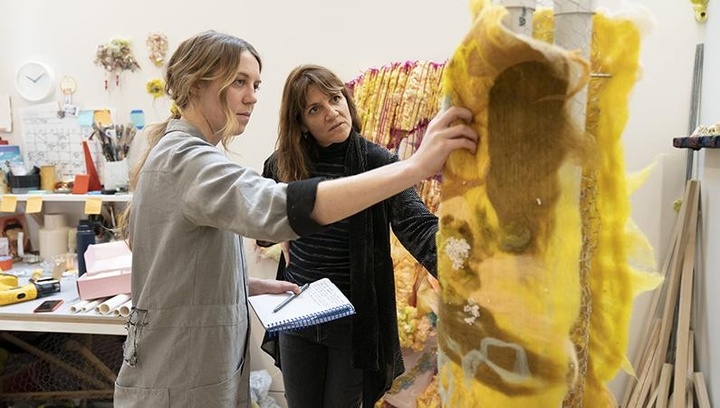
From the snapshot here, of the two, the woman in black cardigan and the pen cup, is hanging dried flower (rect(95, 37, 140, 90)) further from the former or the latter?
the woman in black cardigan

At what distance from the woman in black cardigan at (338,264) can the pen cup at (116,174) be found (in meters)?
1.17

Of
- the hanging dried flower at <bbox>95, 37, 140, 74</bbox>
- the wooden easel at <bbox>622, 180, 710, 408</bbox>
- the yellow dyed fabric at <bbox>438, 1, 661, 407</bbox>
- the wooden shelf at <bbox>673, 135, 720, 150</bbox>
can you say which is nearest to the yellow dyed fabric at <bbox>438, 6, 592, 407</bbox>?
the yellow dyed fabric at <bbox>438, 1, 661, 407</bbox>

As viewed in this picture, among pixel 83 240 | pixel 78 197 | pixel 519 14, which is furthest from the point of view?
pixel 78 197

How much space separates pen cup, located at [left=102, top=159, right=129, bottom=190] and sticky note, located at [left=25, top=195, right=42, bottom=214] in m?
0.30

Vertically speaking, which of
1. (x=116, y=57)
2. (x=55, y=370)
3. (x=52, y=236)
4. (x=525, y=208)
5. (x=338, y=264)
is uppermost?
(x=116, y=57)

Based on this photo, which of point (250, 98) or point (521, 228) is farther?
point (250, 98)

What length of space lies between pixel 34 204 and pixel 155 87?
759 millimetres

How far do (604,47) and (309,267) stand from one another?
1.01m

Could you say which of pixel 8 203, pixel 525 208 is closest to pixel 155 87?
pixel 8 203

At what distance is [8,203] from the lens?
90.2 inches

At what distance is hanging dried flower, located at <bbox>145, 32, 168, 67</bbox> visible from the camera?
2273 millimetres

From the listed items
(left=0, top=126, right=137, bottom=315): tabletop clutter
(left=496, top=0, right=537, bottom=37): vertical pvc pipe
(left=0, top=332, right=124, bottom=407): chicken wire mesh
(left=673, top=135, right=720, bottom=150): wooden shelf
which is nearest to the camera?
(left=496, top=0, right=537, bottom=37): vertical pvc pipe

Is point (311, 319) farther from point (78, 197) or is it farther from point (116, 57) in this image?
point (116, 57)

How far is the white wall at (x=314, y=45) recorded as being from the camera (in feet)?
6.14
